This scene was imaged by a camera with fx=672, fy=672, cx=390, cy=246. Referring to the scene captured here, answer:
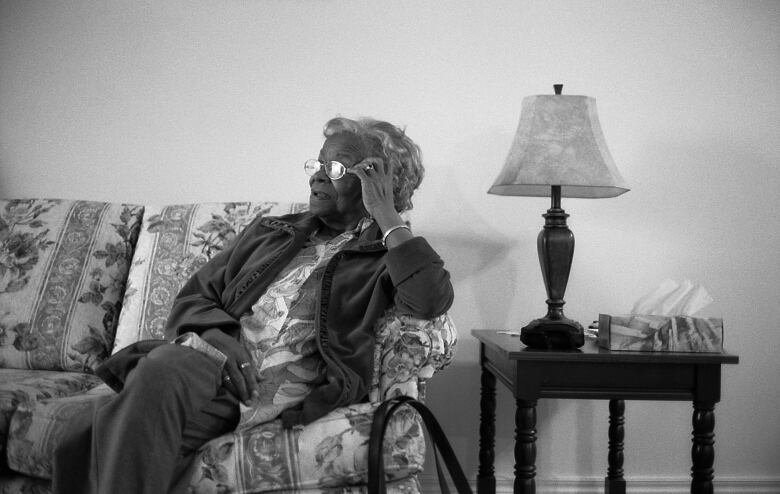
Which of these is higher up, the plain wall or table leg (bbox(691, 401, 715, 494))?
the plain wall

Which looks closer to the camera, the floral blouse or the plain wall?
the floral blouse

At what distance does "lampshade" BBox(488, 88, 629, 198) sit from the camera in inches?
71.0

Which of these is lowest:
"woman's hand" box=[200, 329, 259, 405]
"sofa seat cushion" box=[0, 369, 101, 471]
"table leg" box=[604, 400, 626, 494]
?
"table leg" box=[604, 400, 626, 494]

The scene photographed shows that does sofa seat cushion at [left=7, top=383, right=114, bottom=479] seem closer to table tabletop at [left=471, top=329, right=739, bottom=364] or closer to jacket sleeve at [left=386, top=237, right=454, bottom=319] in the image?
jacket sleeve at [left=386, top=237, right=454, bottom=319]

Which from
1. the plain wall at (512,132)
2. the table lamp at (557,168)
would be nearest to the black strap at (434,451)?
the table lamp at (557,168)

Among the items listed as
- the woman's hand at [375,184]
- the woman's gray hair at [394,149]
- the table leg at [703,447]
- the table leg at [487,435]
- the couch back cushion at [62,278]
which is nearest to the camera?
the table leg at [703,447]

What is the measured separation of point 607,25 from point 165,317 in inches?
70.6

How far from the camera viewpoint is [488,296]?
2406 millimetres

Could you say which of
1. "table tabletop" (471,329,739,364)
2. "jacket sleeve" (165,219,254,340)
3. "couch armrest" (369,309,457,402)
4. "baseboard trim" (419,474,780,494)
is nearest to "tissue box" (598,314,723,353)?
"table tabletop" (471,329,739,364)

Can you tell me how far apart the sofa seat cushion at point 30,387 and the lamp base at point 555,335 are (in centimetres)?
123

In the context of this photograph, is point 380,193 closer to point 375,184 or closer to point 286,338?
point 375,184

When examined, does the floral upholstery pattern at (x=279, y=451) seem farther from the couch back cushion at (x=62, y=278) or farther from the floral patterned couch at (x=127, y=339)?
the couch back cushion at (x=62, y=278)

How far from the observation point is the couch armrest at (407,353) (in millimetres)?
1595

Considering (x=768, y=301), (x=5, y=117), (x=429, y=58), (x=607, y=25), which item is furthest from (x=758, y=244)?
(x=5, y=117)
